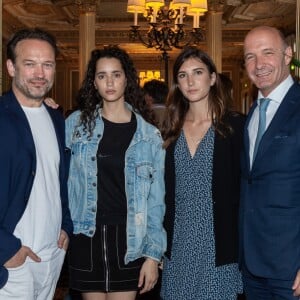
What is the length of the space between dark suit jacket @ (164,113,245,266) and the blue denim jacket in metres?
0.05

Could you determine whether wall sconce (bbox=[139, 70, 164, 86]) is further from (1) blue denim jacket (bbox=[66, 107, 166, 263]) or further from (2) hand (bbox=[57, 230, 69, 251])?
(2) hand (bbox=[57, 230, 69, 251])

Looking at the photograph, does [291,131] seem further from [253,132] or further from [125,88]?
[125,88]

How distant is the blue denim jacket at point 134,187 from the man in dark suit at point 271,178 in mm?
407

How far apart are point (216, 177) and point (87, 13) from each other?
9412mm

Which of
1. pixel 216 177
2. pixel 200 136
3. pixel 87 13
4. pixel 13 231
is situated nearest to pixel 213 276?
pixel 216 177

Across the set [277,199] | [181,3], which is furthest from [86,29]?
[277,199]

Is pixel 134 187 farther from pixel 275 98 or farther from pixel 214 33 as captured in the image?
pixel 214 33

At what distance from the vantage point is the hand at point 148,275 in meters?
2.51

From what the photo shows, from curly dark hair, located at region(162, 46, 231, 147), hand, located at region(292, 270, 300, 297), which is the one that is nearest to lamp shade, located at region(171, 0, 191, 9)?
curly dark hair, located at region(162, 46, 231, 147)

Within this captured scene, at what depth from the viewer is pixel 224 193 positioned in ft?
8.21

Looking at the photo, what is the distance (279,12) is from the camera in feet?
43.2

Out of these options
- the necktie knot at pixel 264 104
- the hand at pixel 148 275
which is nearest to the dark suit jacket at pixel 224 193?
the hand at pixel 148 275

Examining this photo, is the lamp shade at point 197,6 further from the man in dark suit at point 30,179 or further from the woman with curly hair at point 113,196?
the man in dark suit at point 30,179

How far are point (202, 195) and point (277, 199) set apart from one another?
41 cm
